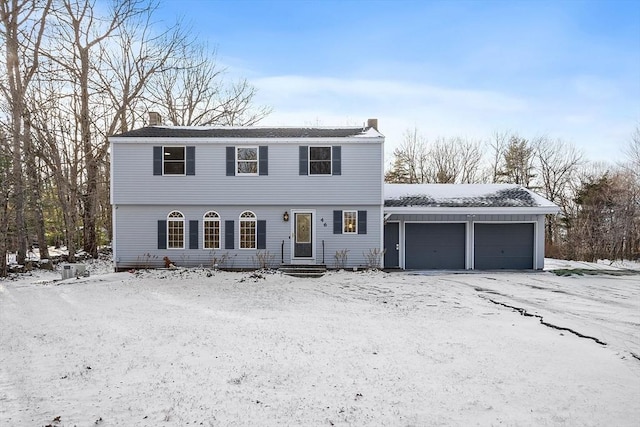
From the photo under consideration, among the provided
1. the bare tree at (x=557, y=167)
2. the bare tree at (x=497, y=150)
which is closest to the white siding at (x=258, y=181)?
the bare tree at (x=497, y=150)

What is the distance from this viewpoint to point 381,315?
30.0ft

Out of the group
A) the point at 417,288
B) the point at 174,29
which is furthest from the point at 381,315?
the point at 174,29

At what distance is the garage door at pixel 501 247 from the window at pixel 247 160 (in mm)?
9536

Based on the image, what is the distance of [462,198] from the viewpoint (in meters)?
17.7

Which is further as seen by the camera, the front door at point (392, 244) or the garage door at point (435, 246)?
the garage door at point (435, 246)

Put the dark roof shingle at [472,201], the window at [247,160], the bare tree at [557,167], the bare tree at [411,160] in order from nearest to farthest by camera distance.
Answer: the window at [247,160] → the dark roof shingle at [472,201] → the bare tree at [557,167] → the bare tree at [411,160]

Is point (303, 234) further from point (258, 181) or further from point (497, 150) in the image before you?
point (497, 150)

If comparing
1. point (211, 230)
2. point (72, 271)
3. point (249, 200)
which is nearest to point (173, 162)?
point (211, 230)

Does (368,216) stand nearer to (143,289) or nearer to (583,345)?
(143,289)

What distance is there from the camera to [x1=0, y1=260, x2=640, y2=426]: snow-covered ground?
4.57 meters

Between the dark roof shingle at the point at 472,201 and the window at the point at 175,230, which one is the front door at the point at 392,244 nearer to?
the dark roof shingle at the point at 472,201

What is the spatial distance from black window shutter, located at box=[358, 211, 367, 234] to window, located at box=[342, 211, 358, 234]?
0.12 m

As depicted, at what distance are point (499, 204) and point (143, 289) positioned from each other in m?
13.8

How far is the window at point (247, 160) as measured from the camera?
1614cm
